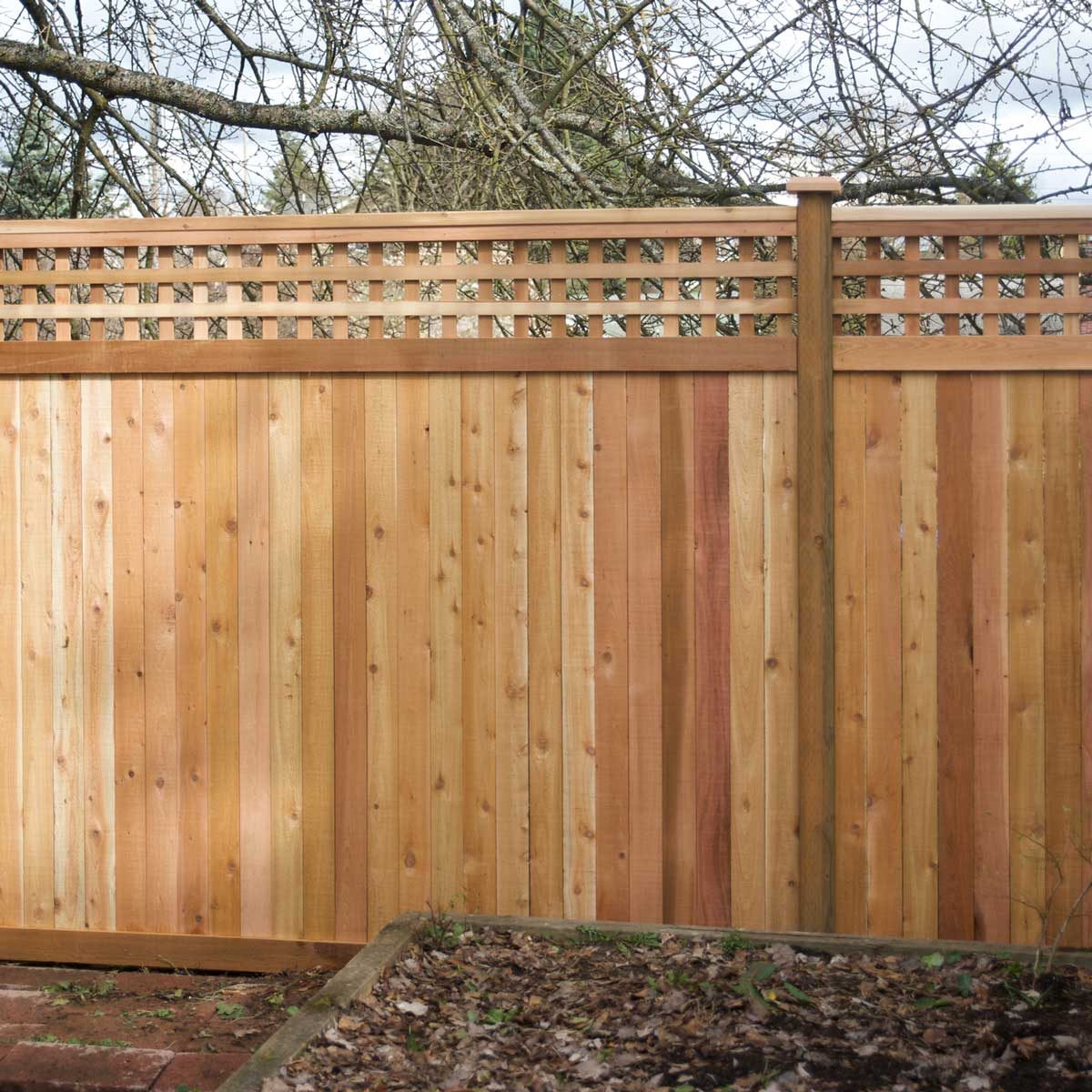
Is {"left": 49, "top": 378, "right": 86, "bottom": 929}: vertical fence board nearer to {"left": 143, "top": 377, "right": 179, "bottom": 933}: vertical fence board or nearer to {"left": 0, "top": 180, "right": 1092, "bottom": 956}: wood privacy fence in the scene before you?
{"left": 0, "top": 180, "right": 1092, "bottom": 956}: wood privacy fence

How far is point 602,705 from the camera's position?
3.13 m

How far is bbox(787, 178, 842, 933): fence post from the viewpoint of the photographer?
10.00 ft

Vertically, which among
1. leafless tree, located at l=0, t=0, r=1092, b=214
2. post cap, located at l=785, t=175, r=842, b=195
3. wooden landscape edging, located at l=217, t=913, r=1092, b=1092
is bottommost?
wooden landscape edging, located at l=217, t=913, r=1092, b=1092

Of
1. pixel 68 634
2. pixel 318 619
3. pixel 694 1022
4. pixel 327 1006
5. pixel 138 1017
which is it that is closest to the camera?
pixel 694 1022

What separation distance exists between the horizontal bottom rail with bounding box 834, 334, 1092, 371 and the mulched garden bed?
1415mm

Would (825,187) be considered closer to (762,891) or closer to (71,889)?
(762,891)

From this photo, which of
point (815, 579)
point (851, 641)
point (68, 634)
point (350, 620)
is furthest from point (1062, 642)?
point (68, 634)

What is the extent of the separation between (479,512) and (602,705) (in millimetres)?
589

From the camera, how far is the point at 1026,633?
9.99 feet

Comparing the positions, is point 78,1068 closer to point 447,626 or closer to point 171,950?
point 171,950

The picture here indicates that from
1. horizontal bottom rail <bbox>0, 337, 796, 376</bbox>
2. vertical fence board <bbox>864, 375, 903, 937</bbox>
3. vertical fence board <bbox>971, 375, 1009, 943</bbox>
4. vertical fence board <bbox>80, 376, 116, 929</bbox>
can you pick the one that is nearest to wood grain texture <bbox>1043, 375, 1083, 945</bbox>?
vertical fence board <bbox>971, 375, 1009, 943</bbox>

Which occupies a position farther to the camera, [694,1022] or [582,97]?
[582,97]

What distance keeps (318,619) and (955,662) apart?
1636mm

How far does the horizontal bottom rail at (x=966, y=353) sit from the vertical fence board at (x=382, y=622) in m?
1.18
